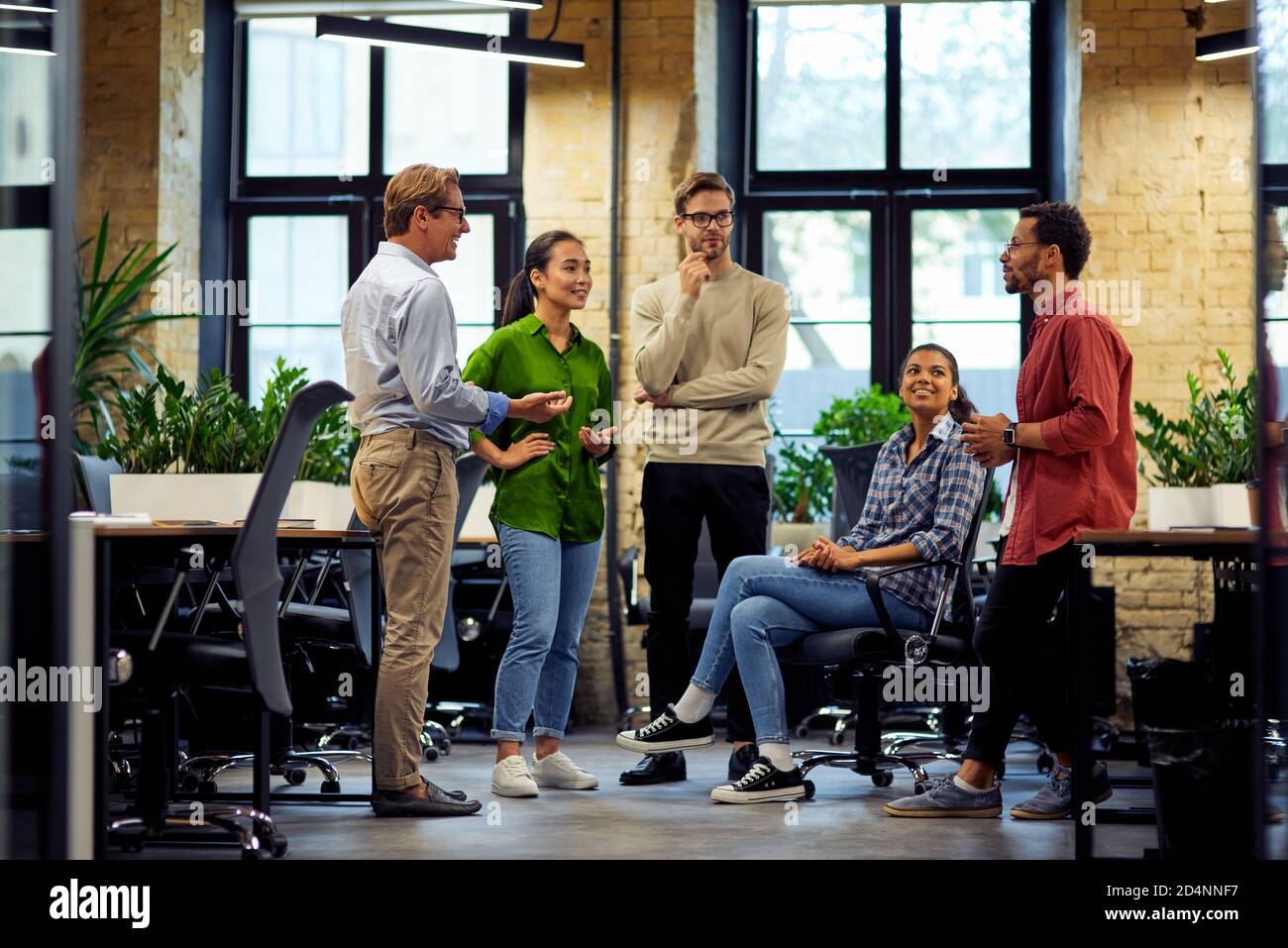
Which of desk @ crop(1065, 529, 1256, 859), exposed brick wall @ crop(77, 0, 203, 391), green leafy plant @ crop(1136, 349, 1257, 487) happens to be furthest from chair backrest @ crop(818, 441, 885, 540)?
exposed brick wall @ crop(77, 0, 203, 391)

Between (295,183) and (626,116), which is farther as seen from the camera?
(295,183)

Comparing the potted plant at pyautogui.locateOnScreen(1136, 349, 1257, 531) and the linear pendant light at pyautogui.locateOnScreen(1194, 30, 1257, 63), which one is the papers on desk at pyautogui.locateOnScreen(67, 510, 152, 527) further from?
the linear pendant light at pyautogui.locateOnScreen(1194, 30, 1257, 63)

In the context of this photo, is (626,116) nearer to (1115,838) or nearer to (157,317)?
(157,317)

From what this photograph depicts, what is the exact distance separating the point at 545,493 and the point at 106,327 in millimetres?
Result: 3400

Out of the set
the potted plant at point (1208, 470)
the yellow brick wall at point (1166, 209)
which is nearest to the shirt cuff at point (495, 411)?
the potted plant at point (1208, 470)

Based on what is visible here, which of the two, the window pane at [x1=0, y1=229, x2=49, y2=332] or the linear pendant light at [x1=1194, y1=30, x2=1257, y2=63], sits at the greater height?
the linear pendant light at [x1=1194, y1=30, x2=1257, y2=63]

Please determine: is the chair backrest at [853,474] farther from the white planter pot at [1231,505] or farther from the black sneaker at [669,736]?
the black sneaker at [669,736]

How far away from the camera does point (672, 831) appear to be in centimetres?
377

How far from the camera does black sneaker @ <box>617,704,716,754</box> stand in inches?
172

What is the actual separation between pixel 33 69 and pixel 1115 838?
290 cm

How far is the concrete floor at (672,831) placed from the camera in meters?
3.47

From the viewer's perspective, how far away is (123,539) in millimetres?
3213

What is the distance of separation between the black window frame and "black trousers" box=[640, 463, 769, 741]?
3.08 m
